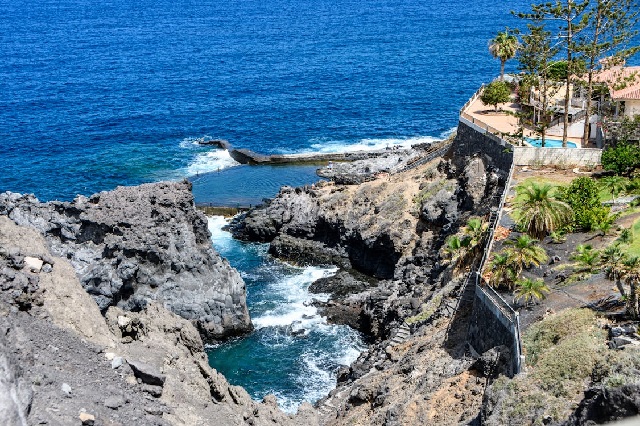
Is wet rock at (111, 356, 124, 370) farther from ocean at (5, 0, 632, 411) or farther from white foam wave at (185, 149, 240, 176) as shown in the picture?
white foam wave at (185, 149, 240, 176)

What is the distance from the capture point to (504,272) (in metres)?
44.7

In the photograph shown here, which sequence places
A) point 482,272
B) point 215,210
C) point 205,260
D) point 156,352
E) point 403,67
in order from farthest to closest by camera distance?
point 403,67 → point 215,210 → point 205,260 → point 482,272 → point 156,352

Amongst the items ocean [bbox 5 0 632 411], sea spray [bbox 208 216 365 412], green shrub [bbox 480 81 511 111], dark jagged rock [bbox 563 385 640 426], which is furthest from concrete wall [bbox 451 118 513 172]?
dark jagged rock [bbox 563 385 640 426]

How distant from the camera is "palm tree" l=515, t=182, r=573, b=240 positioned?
49312 mm

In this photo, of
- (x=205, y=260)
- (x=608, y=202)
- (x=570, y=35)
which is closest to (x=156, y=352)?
(x=205, y=260)

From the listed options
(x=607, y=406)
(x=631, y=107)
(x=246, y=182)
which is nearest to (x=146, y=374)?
(x=607, y=406)

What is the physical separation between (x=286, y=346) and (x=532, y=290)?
24.3m

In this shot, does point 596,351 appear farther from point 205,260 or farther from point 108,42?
point 108,42

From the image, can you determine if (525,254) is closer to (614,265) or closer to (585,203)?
(614,265)

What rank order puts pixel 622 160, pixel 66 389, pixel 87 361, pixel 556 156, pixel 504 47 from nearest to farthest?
pixel 66 389 → pixel 87 361 → pixel 622 160 → pixel 556 156 → pixel 504 47

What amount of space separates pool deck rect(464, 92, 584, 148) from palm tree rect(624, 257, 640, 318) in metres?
33.3

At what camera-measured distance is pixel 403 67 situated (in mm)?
156875

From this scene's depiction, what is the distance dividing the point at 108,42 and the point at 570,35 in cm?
15546

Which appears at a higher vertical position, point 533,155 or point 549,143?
point 533,155
